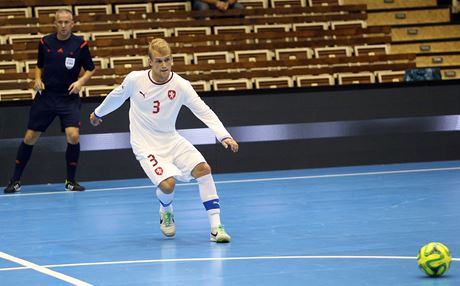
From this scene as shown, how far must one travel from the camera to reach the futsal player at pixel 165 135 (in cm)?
701

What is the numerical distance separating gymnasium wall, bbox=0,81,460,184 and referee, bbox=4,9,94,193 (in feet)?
3.65

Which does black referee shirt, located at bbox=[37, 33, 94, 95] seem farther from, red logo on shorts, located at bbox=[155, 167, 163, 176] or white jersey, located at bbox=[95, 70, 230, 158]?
red logo on shorts, located at bbox=[155, 167, 163, 176]

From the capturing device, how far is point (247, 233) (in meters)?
7.27

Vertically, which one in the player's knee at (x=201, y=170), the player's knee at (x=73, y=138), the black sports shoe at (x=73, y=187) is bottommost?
the black sports shoe at (x=73, y=187)

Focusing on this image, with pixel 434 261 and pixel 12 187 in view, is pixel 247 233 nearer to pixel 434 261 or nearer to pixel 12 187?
pixel 434 261

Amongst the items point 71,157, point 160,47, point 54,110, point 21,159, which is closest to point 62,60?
point 54,110

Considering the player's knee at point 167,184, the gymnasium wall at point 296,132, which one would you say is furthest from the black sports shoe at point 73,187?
the player's knee at point 167,184

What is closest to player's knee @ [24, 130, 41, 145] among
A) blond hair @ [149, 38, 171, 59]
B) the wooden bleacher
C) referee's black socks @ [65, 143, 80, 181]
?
referee's black socks @ [65, 143, 80, 181]

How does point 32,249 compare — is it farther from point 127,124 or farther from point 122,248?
point 127,124

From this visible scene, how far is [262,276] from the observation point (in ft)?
17.8

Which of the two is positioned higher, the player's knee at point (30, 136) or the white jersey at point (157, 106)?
the white jersey at point (157, 106)

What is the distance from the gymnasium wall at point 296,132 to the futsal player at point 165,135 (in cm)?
489

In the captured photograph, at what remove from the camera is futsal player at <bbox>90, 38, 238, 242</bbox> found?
23.0ft

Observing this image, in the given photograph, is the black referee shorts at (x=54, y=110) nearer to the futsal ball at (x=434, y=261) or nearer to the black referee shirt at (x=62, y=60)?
the black referee shirt at (x=62, y=60)
